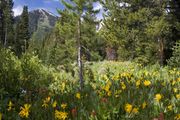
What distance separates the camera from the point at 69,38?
15.5 metres

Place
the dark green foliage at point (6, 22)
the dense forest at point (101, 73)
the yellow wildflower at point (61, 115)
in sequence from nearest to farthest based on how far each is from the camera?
the yellow wildflower at point (61, 115) < the dense forest at point (101, 73) < the dark green foliage at point (6, 22)

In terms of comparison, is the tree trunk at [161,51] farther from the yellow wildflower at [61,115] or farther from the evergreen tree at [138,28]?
the yellow wildflower at [61,115]

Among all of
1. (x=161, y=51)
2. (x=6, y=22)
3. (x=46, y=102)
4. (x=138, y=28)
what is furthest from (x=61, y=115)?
(x=6, y=22)

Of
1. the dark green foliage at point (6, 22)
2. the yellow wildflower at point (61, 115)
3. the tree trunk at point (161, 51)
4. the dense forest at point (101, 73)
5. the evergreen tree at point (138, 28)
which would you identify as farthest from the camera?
the dark green foliage at point (6, 22)

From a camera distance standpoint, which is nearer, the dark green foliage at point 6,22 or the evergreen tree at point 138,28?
the evergreen tree at point 138,28

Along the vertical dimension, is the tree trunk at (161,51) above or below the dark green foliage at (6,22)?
below

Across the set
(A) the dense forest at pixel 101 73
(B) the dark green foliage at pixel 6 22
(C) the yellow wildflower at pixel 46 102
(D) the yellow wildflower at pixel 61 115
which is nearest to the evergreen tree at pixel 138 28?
(A) the dense forest at pixel 101 73

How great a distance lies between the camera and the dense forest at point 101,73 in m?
5.50

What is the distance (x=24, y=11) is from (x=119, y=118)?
75.3 metres

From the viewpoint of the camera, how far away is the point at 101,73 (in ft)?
64.3

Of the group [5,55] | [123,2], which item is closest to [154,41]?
[123,2]

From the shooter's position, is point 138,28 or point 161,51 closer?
point 161,51

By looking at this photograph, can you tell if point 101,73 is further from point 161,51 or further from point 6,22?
point 6,22

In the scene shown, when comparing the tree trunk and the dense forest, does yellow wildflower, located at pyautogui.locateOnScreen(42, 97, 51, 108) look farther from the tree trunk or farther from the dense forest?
the tree trunk
